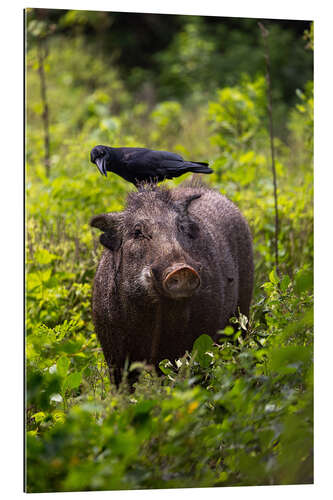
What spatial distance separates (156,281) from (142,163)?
76 cm

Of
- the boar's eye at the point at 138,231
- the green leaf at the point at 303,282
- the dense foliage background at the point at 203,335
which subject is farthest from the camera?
the green leaf at the point at 303,282

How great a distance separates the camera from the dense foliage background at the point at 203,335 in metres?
3.36

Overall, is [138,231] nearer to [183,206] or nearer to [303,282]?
[183,206]

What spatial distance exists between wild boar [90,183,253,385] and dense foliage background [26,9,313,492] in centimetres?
15

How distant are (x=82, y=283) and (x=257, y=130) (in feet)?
10.2

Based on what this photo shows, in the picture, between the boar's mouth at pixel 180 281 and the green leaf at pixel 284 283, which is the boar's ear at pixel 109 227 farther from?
the green leaf at pixel 284 283

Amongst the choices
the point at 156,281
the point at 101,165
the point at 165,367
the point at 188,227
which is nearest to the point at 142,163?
the point at 101,165

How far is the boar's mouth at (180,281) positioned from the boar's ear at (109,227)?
68 centimetres

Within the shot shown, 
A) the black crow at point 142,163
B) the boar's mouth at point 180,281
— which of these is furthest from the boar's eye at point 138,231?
the boar's mouth at point 180,281

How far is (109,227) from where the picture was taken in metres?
4.22

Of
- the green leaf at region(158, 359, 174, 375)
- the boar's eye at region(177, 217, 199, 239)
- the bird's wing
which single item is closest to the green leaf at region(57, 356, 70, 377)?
the green leaf at region(158, 359, 174, 375)

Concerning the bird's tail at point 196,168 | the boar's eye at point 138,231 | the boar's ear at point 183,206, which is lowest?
the boar's eye at point 138,231

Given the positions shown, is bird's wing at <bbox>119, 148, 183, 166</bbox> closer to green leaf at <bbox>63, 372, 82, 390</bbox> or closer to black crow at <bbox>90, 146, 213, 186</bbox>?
black crow at <bbox>90, 146, 213, 186</bbox>

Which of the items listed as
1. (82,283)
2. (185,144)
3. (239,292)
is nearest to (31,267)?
(82,283)
